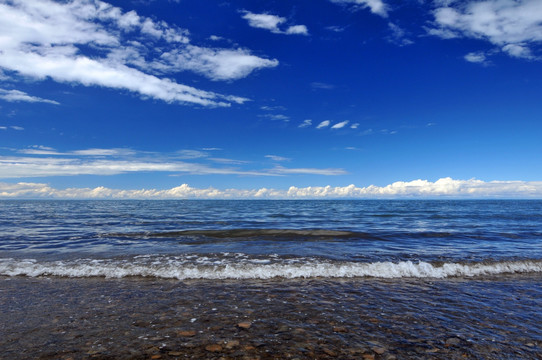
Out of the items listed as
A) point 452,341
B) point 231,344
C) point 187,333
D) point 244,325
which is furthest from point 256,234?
point 452,341

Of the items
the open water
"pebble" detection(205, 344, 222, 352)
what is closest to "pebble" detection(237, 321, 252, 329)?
the open water

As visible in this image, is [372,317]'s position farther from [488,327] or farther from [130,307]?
[130,307]

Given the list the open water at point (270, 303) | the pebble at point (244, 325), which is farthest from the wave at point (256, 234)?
the pebble at point (244, 325)

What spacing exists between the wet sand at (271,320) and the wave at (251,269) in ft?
3.61

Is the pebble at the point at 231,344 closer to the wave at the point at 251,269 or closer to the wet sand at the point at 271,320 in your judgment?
the wet sand at the point at 271,320

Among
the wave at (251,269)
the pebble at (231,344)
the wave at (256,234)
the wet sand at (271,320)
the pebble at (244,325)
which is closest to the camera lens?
the wet sand at (271,320)

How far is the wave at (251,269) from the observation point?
422 inches

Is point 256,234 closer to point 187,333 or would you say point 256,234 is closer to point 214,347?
point 187,333

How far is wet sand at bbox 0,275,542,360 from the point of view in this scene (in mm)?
5078

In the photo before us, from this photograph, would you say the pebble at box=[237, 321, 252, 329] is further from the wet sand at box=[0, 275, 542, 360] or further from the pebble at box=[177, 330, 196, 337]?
the pebble at box=[177, 330, 196, 337]

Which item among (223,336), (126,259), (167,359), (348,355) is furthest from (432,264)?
(126,259)

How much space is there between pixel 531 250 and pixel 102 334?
19886 mm

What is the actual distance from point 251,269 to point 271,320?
4.85 meters

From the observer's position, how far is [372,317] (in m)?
6.54
